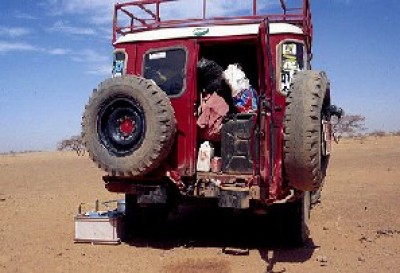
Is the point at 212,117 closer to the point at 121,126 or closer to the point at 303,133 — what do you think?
the point at 121,126

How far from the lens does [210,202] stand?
20.4ft

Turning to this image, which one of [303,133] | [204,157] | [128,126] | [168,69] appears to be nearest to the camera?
Result: [303,133]

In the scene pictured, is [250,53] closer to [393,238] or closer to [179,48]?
[179,48]

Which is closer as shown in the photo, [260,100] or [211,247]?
[260,100]

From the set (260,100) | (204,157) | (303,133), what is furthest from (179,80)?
(303,133)

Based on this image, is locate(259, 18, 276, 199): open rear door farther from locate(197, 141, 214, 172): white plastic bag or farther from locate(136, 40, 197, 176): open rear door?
locate(136, 40, 197, 176): open rear door

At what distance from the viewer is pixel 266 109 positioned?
536 centimetres

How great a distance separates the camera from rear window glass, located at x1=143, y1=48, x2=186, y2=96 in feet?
20.5

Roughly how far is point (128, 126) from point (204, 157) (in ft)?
3.24

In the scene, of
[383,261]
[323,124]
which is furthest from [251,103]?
[383,261]

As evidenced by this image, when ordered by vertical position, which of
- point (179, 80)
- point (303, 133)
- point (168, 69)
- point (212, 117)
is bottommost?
point (303, 133)

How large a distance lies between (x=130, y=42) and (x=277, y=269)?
343 centimetres

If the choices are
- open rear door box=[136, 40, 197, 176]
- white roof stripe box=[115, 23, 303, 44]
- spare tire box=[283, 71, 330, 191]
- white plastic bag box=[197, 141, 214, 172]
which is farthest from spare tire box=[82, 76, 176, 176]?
spare tire box=[283, 71, 330, 191]

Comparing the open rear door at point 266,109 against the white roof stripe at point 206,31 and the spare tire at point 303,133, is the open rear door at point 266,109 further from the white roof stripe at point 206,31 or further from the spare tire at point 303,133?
the white roof stripe at point 206,31
